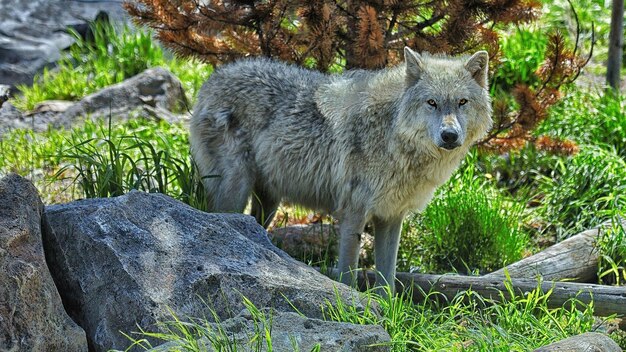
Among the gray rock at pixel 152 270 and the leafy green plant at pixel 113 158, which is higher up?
the gray rock at pixel 152 270

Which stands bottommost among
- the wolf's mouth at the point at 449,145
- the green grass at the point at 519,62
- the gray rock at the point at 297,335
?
the gray rock at the point at 297,335

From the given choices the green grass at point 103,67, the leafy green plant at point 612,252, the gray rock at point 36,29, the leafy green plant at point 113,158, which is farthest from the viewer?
the gray rock at point 36,29

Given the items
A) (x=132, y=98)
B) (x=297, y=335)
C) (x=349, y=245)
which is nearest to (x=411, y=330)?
(x=297, y=335)

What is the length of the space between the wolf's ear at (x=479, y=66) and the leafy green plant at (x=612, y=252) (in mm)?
1762

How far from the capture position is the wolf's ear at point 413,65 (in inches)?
248

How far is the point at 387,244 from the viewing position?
6.86 meters

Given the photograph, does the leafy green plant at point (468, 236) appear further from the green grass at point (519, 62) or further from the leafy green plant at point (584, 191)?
the green grass at point (519, 62)

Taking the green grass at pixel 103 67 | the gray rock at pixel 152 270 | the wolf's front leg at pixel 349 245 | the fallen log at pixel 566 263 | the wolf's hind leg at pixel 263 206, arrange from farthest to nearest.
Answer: the green grass at pixel 103 67 → the wolf's hind leg at pixel 263 206 → the fallen log at pixel 566 263 → the wolf's front leg at pixel 349 245 → the gray rock at pixel 152 270

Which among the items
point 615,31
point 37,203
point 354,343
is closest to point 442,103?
point 354,343

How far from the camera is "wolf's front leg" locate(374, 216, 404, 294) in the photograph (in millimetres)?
6797

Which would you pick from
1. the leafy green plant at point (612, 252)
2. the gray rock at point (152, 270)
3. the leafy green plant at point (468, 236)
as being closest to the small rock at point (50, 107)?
the leafy green plant at point (468, 236)

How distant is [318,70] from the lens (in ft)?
25.2

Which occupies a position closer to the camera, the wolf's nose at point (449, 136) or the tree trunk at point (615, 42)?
the wolf's nose at point (449, 136)

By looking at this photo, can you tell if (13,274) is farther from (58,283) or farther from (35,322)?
(58,283)
